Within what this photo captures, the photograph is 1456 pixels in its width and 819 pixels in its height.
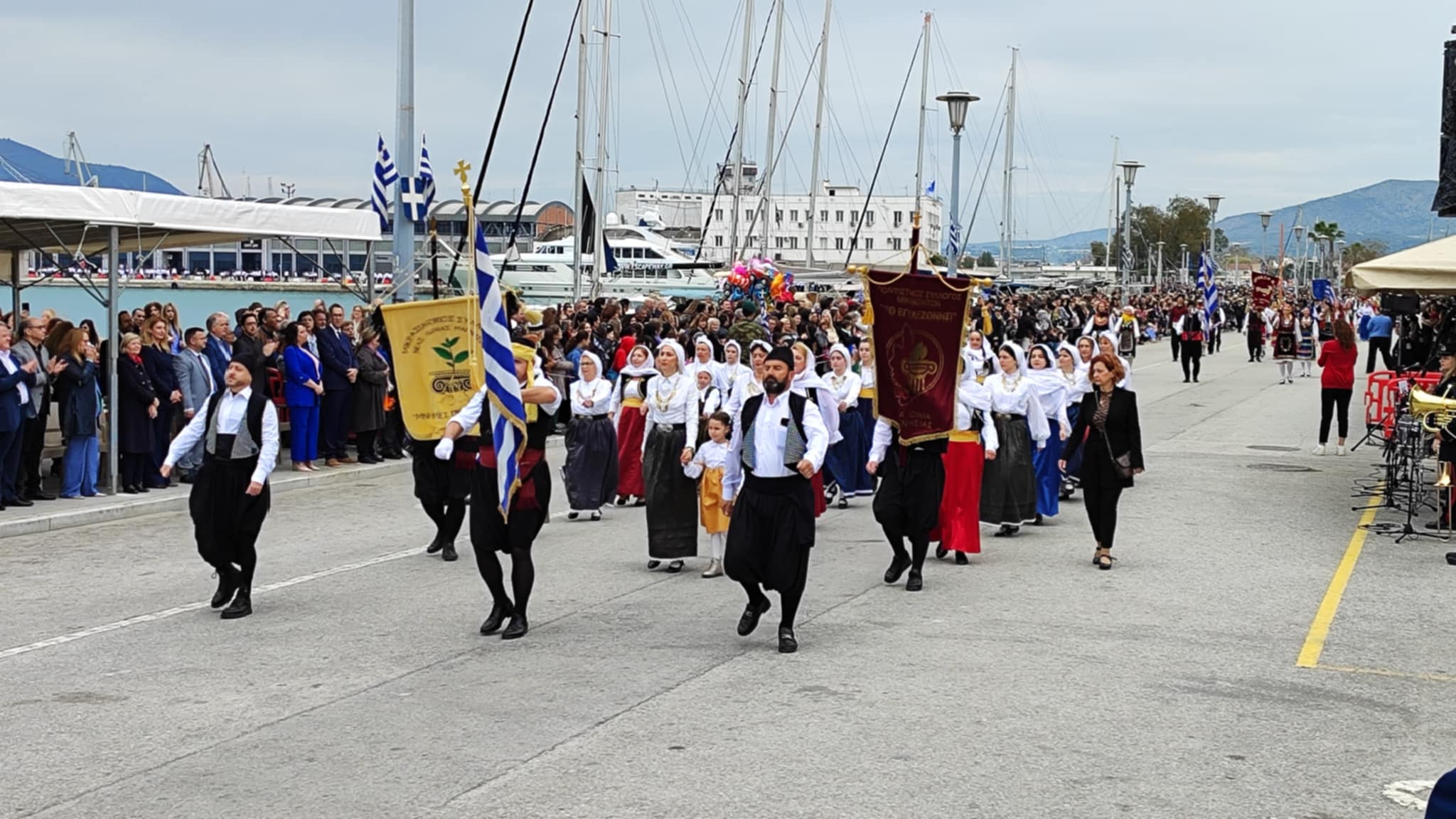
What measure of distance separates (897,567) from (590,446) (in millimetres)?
4237

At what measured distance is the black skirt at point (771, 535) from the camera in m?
9.28

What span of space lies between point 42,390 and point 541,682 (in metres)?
9.23

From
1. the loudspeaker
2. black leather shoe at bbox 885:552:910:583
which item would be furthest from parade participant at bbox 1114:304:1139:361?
black leather shoe at bbox 885:552:910:583

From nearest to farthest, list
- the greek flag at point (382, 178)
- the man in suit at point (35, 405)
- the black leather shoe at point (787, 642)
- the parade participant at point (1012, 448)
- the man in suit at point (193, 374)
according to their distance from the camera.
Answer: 1. the black leather shoe at point (787, 642)
2. the parade participant at point (1012, 448)
3. the man in suit at point (35, 405)
4. the man in suit at point (193, 374)
5. the greek flag at point (382, 178)

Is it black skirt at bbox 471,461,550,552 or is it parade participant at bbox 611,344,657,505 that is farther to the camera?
parade participant at bbox 611,344,657,505

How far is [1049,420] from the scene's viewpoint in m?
15.3

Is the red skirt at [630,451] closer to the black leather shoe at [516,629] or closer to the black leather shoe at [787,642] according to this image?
the black leather shoe at [516,629]

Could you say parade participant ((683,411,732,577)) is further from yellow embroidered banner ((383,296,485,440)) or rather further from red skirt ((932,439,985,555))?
yellow embroidered banner ((383,296,485,440))

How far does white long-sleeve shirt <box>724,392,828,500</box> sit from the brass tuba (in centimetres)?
684

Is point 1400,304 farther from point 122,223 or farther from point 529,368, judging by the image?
point 529,368

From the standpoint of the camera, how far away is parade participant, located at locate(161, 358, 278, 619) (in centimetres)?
1016

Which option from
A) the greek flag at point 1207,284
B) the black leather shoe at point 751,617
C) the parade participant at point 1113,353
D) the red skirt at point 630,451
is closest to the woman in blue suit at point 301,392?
the red skirt at point 630,451

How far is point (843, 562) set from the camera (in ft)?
40.7

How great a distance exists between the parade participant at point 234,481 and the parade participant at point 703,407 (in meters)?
3.29
